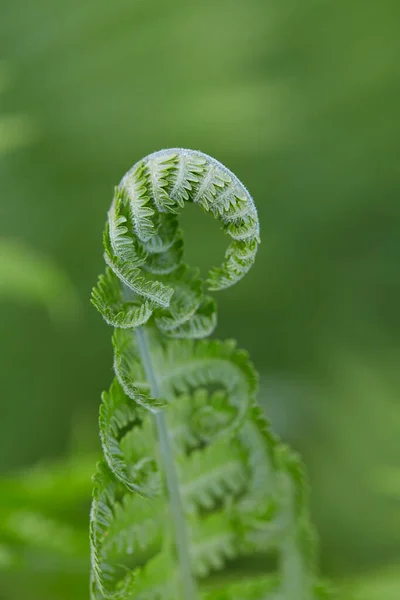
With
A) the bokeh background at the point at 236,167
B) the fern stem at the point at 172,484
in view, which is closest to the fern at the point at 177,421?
the fern stem at the point at 172,484

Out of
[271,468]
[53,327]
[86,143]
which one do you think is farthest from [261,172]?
[271,468]

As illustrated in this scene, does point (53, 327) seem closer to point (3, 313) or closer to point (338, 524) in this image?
point (3, 313)

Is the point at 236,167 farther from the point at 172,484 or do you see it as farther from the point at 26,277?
the point at 172,484

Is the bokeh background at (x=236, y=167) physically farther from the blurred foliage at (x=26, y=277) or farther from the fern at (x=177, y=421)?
the fern at (x=177, y=421)

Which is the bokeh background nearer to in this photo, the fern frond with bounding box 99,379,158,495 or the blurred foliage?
the blurred foliage

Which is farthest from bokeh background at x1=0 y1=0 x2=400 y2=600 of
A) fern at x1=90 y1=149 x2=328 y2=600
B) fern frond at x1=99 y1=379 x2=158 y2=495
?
fern frond at x1=99 y1=379 x2=158 y2=495

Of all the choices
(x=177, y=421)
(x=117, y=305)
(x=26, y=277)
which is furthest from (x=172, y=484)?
(x=26, y=277)

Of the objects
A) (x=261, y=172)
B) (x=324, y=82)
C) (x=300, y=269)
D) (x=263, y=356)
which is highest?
(x=324, y=82)

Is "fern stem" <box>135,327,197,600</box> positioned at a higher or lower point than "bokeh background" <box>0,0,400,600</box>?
lower

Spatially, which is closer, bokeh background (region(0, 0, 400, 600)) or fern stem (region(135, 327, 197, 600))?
fern stem (region(135, 327, 197, 600))
